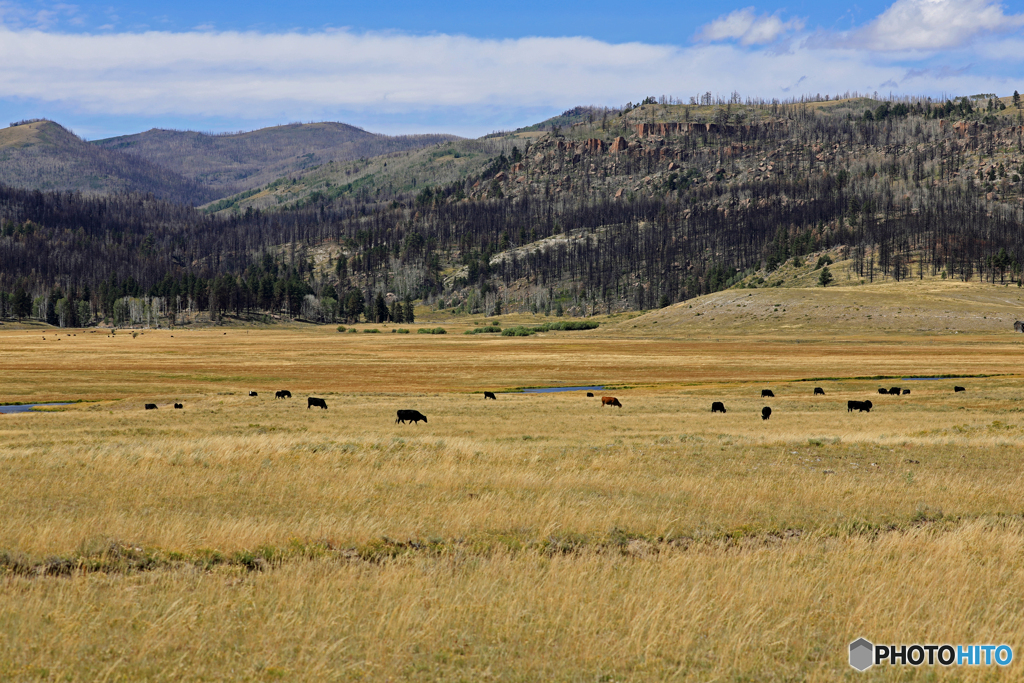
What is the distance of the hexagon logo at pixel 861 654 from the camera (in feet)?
26.7

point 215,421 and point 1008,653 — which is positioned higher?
point 1008,653

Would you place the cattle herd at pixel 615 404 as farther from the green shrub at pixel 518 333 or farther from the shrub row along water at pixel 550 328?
the shrub row along water at pixel 550 328

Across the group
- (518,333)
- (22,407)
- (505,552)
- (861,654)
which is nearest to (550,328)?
(518,333)

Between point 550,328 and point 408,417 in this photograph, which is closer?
point 408,417

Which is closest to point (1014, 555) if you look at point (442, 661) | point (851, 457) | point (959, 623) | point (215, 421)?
point (959, 623)

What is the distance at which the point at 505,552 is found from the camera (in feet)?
40.6

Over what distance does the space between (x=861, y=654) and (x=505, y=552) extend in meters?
5.85

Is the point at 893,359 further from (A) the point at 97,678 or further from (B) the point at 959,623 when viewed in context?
(A) the point at 97,678

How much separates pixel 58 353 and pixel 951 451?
11420 cm

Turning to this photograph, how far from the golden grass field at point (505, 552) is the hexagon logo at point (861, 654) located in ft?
0.38

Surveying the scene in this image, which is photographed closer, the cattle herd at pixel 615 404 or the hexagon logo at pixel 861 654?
the hexagon logo at pixel 861 654

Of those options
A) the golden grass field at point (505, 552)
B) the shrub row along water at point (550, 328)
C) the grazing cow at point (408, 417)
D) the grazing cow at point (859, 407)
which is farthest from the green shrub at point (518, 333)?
the golden grass field at point (505, 552)

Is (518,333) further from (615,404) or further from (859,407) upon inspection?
(859,407)

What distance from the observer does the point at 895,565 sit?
37.3ft
